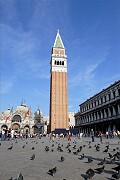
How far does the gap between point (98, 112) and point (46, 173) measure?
4639 cm

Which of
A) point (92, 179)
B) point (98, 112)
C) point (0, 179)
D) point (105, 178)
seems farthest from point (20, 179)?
point (98, 112)

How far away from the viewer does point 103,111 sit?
47438 mm

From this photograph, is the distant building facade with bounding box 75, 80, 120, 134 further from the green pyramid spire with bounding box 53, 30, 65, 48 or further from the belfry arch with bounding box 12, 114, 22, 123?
the green pyramid spire with bounding box 53, 30, 65, 48

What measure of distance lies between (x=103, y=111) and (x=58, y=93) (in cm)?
2000

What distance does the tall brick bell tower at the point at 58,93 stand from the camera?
5984 centimetres

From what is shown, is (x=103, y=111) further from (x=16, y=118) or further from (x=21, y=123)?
(x=16, y=118)

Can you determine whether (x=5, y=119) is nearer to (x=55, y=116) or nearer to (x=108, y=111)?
(x=55, y=116)

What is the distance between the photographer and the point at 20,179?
14.0ft

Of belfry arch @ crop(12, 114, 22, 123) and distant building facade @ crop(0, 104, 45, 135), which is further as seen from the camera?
belfry arch @ crop(12, 114, 22, 123)

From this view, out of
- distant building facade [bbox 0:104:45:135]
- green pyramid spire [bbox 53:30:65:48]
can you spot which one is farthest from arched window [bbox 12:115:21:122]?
green pyramid spire [bbox 53:30:65:48]

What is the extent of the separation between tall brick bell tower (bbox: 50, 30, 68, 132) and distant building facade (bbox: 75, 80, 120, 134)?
24.2 ft

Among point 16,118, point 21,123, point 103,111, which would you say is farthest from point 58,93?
point 16,118

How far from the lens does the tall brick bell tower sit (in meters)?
59.8

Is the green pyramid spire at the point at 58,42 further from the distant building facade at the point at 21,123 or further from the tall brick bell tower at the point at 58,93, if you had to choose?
the distant building facade at the point at 21,123
